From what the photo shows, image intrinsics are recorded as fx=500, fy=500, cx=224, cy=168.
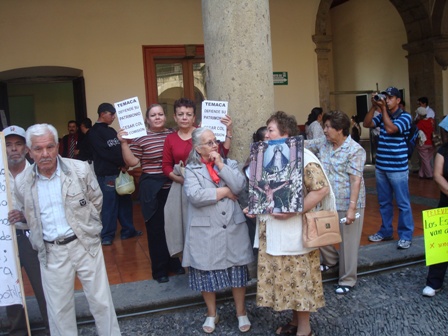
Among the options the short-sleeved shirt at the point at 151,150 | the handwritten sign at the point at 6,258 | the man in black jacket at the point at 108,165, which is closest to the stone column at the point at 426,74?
the man in black jacket at the point at 108,165

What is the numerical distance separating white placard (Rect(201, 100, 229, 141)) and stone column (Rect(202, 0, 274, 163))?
0.58ft

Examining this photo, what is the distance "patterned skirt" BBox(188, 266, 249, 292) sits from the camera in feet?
12.3

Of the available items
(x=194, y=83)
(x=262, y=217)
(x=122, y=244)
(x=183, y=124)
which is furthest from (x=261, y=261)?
(x=194, y=83)

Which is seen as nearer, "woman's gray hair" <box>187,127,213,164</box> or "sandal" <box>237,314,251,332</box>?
"woman's gray hair" <box>187,127,213,164</box>

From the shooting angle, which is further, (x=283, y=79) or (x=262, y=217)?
(x=283, y=79)

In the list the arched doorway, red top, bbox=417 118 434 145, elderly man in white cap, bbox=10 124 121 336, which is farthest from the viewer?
the arched doorway

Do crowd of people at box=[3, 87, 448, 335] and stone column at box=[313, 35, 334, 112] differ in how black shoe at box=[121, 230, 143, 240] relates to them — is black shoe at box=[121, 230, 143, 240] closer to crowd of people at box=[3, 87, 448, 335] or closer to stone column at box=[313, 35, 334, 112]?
crowd of people at box=[3, 87, 448, 335]

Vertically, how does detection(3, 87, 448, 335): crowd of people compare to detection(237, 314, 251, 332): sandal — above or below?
above

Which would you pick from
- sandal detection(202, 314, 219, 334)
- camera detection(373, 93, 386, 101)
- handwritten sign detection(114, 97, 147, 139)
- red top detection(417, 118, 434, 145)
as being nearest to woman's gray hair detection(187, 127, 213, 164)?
handwritten sign detection(114, 97, 147, 139)

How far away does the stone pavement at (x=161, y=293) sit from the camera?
4.17 m

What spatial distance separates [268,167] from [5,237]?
1883 millimetres

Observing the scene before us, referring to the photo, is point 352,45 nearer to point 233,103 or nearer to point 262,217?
point 233,103

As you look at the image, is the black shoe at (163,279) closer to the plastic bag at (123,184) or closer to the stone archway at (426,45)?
the plastic bag at (123,184)

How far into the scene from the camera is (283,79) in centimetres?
959
